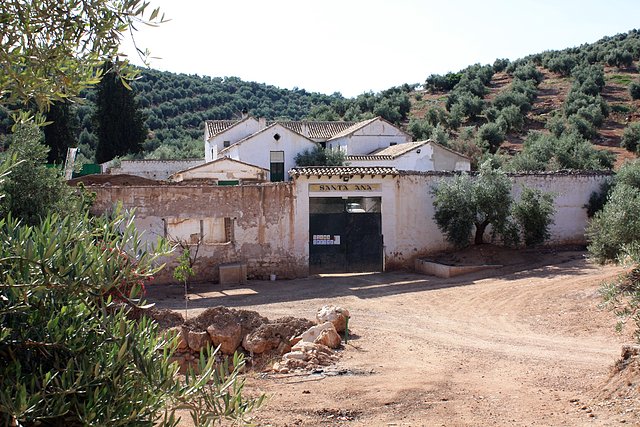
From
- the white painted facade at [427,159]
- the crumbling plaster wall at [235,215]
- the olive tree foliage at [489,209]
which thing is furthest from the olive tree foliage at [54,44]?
the white painted facade at [427,159]

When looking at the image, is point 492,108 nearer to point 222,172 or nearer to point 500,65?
point 500,65

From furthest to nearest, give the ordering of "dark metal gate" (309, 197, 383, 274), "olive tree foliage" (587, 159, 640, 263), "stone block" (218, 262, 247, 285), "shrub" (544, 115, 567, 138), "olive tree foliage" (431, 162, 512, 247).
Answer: "shrub" (544, 115, 567, 138), "dark metal gate" (309, 197, 383, 274), "olive tree foliage" (431, 162, 512, 247), "stone block" (218, 262, 247, 285), "olive tree foliage" (587, 159, 640, 263)

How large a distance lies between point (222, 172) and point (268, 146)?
6941mm

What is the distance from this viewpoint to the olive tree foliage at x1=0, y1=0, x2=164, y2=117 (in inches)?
153

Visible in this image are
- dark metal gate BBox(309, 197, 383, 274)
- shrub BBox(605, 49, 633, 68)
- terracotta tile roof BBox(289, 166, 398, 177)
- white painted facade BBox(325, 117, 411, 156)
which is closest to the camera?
terracotta tile roof BBox(289, 166, 398, 177)

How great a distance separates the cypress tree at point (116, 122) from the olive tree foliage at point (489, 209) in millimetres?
33487

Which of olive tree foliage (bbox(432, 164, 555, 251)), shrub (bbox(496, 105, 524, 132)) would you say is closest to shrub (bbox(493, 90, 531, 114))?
shrub (bbox(496, 105, 524, 132))

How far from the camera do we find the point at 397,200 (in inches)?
960

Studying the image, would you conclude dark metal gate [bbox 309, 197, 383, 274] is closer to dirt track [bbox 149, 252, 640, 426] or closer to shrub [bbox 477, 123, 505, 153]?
dirt track [bbox 149, 252, 640, 426]

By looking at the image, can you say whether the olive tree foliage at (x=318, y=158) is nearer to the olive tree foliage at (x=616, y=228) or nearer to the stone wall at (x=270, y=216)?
the stone wall at (x=270, y=216)

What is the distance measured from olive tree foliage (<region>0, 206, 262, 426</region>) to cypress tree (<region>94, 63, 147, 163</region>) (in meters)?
49.6

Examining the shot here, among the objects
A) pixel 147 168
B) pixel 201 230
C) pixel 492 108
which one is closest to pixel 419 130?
pixel 492 108

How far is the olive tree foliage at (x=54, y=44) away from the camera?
389cm

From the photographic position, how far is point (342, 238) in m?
23.6
